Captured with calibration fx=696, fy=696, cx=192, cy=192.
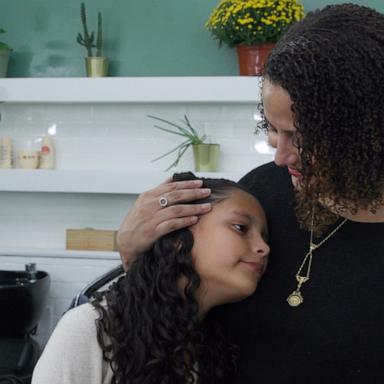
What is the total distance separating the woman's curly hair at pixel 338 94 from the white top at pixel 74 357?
0.48 metres

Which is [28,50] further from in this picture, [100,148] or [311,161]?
[311,161]

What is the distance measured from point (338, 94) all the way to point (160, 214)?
1.34 ft

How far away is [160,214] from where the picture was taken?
1.32 m

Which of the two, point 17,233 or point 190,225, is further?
point 17,233

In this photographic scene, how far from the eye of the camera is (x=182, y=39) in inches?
150

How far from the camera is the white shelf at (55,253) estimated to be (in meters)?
3.80

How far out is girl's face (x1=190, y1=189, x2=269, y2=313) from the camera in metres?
1.30

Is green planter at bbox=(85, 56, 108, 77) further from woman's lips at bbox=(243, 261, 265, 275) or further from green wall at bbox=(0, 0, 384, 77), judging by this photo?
woman's lips at bbox=(243, 261, 265, 275)

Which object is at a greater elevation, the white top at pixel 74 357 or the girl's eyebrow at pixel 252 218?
the girl's eyebrow at pixel 252 218

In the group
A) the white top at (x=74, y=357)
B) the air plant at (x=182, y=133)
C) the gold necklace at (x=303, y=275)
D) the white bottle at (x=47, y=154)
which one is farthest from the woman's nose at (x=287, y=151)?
the white bottle at (x=47, y=154)

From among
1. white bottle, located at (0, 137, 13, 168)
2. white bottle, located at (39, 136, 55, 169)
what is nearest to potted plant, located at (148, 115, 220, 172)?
white bottle, located at (39, 136, 55, 169)

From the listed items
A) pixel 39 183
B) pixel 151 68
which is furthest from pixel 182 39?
pixel 39 183

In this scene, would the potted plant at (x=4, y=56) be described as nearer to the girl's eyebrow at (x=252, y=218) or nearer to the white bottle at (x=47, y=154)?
the white bottle at (x=47, y=154)

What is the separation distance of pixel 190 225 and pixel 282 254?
19 centimetres
